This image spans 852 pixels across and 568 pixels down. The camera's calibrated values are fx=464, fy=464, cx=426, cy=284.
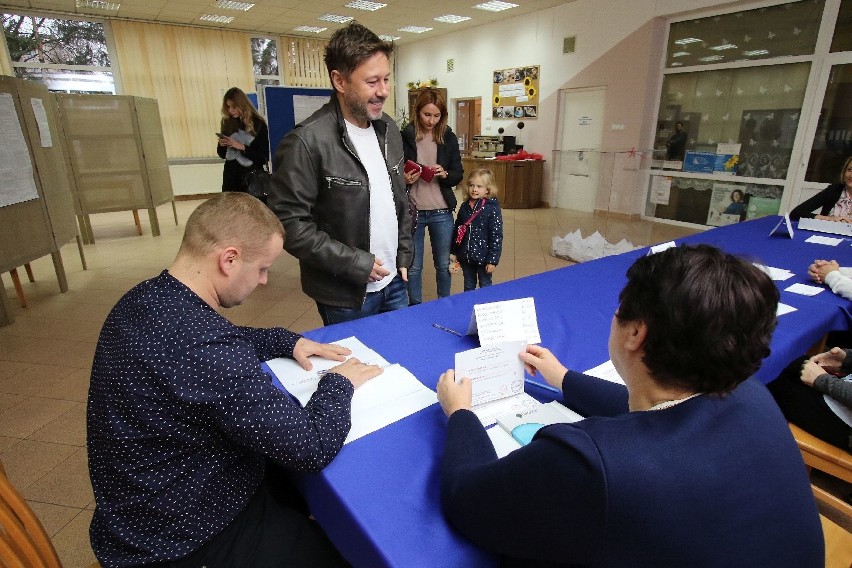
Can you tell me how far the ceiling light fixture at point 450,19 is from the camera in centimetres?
861

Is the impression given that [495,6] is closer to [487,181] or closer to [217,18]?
[217,18]

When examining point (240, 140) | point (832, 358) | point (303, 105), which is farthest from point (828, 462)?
point (240, 140)

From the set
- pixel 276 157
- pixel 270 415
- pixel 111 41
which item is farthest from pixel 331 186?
pixel 111 41

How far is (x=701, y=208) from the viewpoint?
6766 millimetres

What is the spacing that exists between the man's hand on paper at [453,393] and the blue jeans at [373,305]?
829 mm

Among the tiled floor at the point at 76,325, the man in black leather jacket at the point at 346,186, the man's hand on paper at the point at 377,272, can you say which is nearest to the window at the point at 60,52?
the tiled floor at the point at 76,325

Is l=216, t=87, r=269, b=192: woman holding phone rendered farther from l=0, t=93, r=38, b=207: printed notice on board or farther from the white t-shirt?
the white t-shirt

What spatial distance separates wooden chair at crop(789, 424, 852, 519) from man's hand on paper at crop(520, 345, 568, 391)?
2.87ft

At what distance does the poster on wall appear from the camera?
8.60 m

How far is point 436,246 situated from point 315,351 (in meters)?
1.96

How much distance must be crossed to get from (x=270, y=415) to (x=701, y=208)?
7.45m

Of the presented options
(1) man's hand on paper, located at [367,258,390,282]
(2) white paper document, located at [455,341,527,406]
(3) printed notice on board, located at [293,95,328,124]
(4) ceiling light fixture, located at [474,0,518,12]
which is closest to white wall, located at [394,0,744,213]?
(4) ceiling light fixture, located at [474,0,518,12]

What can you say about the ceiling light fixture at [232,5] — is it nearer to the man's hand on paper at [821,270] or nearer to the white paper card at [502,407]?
the man's hand on paper at [821,270]

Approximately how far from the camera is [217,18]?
332 inches
